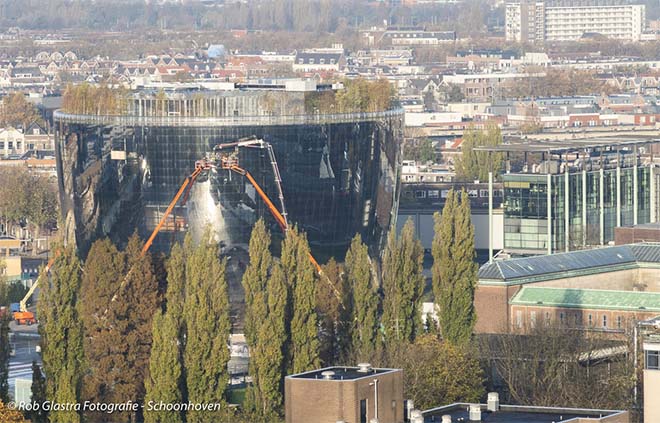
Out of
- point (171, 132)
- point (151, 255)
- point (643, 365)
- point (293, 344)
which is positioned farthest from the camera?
point (171, 132)

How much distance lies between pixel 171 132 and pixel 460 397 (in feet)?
79.7

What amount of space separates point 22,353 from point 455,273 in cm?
1518

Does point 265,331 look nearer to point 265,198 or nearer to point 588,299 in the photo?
point 588,299

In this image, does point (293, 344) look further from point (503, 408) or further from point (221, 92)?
point (221, 92)

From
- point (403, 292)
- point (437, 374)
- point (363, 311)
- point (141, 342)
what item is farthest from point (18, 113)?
point (437, 374)

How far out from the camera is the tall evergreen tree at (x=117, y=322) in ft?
177

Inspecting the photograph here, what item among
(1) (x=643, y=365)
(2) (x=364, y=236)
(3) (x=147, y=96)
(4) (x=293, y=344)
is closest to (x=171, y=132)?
(3) (x=147, y=96)

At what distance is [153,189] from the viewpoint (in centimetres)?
7319

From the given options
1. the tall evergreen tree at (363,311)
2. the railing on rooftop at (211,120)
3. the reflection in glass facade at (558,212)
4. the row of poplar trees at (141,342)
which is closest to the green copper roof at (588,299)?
the tall evergreen tree at (363,311)

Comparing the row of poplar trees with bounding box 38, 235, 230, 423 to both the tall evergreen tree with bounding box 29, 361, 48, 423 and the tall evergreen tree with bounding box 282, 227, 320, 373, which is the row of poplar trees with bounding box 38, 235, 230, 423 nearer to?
the tall evergreen tree with bounding box 29, 361, 48, 423

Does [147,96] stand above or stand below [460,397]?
above

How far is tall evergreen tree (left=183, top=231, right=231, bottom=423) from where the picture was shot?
50.7m

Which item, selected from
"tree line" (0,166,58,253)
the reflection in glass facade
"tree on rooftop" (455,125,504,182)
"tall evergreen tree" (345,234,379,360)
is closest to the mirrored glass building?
the reflection in glass facade

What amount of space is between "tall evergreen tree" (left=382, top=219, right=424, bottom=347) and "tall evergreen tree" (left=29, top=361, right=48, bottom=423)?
31.3 ft
